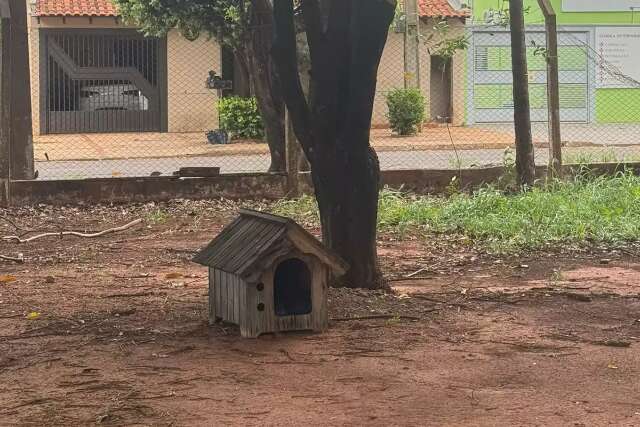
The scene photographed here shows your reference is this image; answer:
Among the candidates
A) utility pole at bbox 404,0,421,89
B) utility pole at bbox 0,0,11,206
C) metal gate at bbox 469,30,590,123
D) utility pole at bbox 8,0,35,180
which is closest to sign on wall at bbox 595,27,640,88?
metal gate at bbox 469,30,590,123

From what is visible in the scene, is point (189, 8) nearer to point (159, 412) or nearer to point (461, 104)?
point (461, 104)

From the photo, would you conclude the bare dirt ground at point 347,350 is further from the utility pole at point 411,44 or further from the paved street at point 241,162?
the utility pole at point 411,44

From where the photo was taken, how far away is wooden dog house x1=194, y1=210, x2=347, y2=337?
5.77 meters

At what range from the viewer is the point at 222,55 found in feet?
95.6

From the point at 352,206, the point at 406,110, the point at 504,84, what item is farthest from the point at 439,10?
the point at 352,206

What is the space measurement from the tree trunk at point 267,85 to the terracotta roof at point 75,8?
558 inches

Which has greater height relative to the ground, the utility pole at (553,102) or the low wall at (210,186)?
the utility pole at (553,102)

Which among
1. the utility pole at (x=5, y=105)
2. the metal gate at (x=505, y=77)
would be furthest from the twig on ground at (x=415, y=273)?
the metal gate at (x=505, y=77)

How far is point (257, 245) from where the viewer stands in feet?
19.3

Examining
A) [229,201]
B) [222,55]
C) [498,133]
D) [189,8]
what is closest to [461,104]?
[498,133]

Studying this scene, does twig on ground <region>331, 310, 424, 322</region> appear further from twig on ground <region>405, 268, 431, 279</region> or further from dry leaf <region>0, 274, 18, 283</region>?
dry leaf <region>0, 274, 18, 283</region>

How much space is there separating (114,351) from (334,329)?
4.05ft

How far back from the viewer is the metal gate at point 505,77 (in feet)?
97.2

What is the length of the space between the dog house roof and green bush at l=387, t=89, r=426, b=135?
64.8ft
